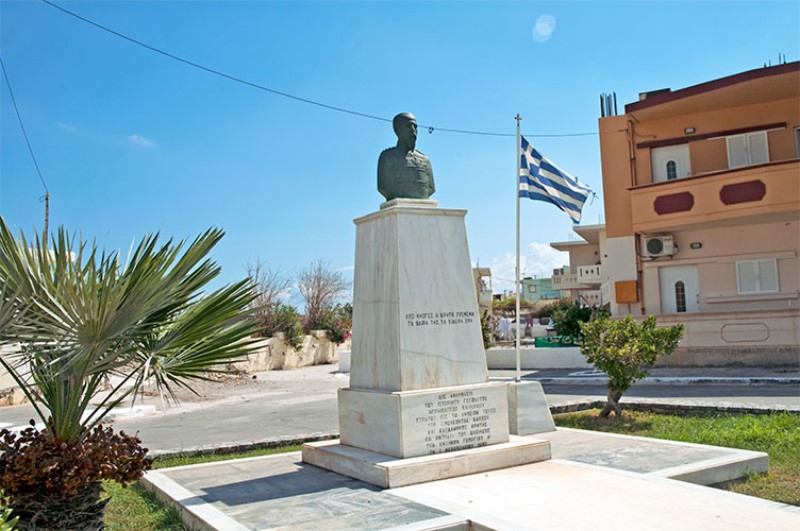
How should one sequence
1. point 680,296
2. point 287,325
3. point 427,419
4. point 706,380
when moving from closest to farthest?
point 427,419, point 706,380, point 680,296, point 287,325

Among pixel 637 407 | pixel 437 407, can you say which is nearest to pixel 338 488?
pixel 437 407

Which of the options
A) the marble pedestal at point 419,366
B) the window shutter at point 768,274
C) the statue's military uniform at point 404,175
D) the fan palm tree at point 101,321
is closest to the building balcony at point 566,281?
the window shutter at point 768,274

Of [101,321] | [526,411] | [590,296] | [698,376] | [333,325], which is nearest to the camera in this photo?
[101,321]

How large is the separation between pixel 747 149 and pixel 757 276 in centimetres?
400

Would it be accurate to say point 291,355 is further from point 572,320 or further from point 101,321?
point 101,321

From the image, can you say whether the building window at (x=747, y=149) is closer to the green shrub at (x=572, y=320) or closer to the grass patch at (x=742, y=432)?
the green shrub at (x=572, y=320)

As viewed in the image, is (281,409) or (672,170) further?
(672,170)

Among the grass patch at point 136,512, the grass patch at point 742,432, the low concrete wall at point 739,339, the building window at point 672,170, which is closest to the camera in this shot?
the grass patch at point 136,512

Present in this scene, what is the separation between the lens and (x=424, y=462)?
22.5ft

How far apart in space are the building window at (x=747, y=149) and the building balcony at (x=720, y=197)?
1732 mm

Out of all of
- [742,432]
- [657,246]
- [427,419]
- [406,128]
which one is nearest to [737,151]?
[657,246]

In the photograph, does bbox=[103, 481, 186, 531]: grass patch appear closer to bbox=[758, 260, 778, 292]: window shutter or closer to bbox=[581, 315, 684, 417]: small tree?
bbox=[581, 315, 684, 417]: small tree

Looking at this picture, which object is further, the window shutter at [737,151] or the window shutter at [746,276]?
the window shutter at [737,151]

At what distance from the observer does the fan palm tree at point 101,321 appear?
4.45 m
